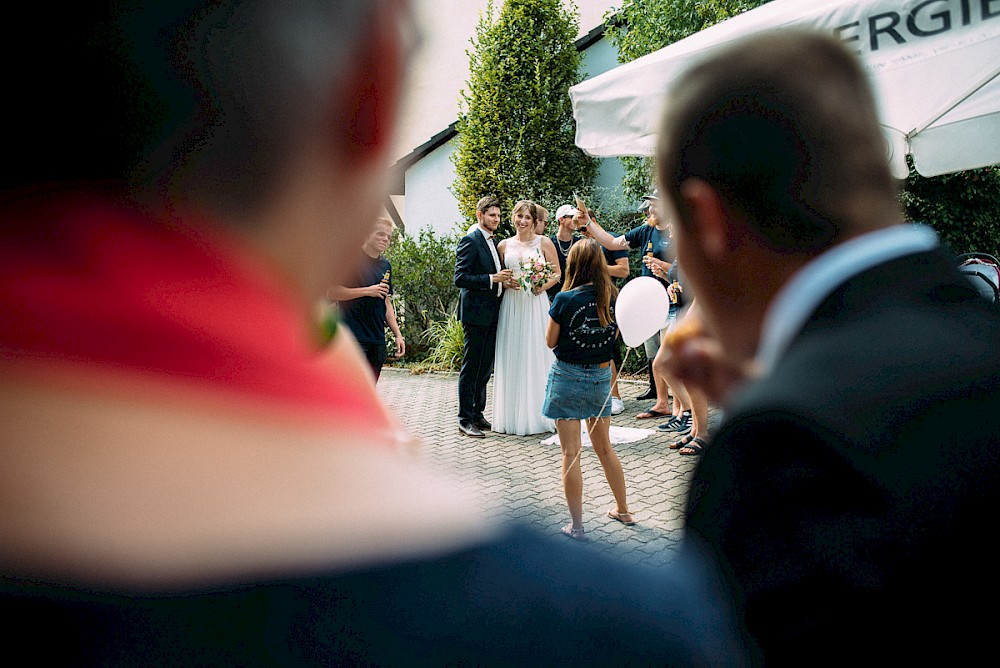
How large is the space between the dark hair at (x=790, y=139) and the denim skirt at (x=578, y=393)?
332 centimetres

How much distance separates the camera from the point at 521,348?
6.79 metres

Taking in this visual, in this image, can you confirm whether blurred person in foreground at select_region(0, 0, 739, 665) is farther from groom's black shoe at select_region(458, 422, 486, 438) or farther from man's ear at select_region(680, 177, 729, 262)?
groom's black shoe at select_region(458, 422, 486, 438)

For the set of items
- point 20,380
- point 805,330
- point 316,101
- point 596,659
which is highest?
point 316,101

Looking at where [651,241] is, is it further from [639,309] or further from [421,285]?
[421,285]

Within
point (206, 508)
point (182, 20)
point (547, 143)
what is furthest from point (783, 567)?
point (547, 143)

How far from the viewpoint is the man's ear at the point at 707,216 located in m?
1.11

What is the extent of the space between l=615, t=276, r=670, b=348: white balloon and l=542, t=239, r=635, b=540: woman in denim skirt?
42 cm

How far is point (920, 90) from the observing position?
327 centimetres

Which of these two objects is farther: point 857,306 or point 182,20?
point 857,306

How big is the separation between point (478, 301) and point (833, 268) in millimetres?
5870

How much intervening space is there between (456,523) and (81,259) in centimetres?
27

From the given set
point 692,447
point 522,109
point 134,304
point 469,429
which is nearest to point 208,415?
point 134,304

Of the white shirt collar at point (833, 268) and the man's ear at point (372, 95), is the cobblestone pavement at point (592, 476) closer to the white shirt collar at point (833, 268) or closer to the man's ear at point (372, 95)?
the white shirt collar at point (833, 268)

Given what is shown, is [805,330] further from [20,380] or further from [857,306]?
[20,380]
